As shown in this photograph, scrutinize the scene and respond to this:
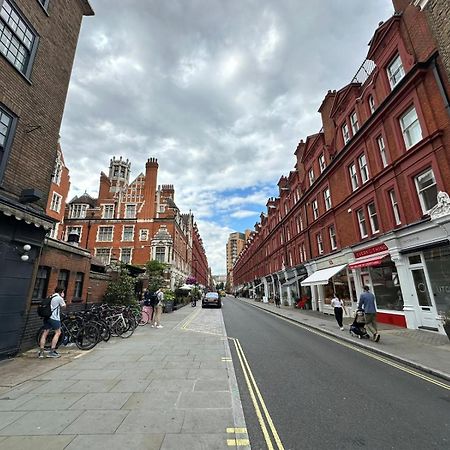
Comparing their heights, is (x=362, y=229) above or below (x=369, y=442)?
above

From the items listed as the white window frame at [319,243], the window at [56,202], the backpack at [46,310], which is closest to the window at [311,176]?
the white window frame at [319,243]

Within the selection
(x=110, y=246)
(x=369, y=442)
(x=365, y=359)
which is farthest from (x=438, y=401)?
(x=110, y=246)

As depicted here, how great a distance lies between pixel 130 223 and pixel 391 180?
3973 cm

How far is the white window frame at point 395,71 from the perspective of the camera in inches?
539

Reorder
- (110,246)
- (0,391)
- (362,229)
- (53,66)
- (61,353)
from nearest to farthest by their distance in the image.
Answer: (0,391), (61,353), (53,66), (362,229), (110,246)

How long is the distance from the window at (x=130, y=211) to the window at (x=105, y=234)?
136 inches

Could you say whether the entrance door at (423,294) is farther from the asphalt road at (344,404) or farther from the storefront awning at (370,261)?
the asphalt road at (344,404)

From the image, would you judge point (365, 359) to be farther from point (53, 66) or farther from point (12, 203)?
point (53, 66)

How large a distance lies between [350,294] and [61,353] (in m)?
17.6

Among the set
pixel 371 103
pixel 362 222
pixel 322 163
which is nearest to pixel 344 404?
pixel 362 222

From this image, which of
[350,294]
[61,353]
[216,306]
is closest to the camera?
[61,353]

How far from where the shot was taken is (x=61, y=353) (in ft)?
28.0

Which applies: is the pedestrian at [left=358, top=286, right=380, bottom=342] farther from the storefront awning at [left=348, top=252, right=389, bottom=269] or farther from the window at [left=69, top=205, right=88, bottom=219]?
the window at [left=69, top=205, right=88, bottom=219]

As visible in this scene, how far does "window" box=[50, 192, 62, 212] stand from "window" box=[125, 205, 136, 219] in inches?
645
